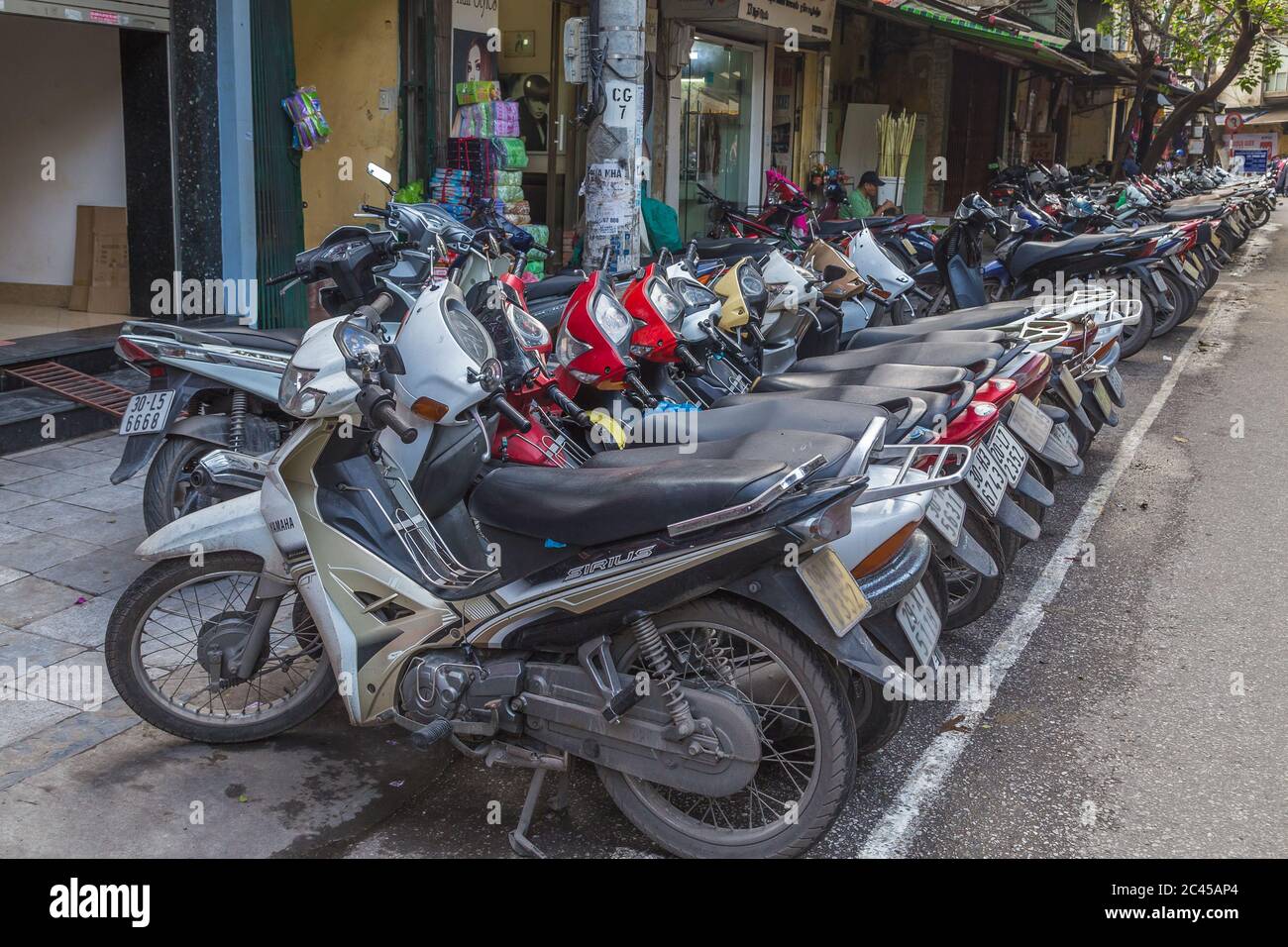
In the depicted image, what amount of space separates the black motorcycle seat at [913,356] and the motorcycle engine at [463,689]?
2.19 meters

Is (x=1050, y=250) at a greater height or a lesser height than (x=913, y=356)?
greater

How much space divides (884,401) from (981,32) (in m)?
15.8

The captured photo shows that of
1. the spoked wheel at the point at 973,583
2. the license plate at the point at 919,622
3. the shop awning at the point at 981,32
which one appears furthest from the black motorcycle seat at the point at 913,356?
the shop awning at the point at 981,32

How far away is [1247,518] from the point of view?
618 centimetres

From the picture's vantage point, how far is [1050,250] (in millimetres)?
9586

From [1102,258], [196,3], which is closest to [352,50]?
[196,3]

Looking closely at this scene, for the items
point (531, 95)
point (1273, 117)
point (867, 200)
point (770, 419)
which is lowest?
point (770, 419)

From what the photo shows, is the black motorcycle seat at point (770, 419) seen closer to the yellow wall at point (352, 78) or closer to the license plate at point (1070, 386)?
the license plate at point (1070, 386)

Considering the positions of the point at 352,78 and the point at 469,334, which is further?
the point at 352,78

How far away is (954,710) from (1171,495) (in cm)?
318

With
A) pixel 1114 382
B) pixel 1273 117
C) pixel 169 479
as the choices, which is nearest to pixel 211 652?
pixel 169 479

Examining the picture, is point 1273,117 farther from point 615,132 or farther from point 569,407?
point 569,407

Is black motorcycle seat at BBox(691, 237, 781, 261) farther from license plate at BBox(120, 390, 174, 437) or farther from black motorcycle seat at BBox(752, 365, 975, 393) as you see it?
license plate at BBox(120, 390, 174, 437)

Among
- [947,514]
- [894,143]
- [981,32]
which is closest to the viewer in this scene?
[947,514]
